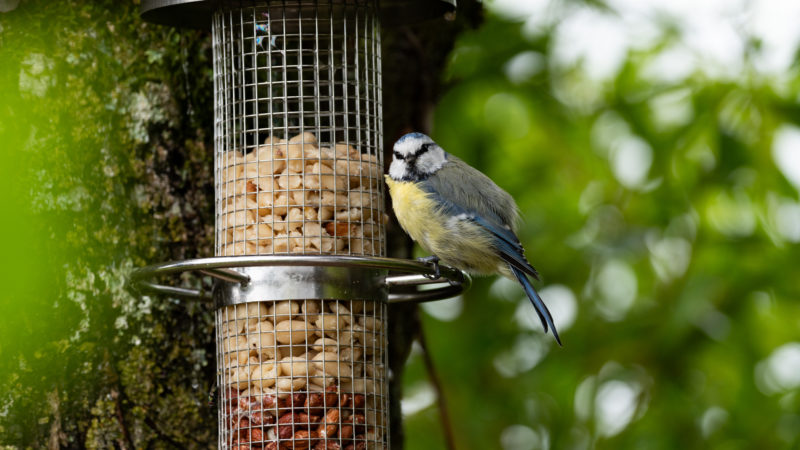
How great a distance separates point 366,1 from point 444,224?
902mm

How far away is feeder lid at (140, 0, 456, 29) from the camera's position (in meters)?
3.28

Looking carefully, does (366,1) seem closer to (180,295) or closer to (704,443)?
(180,295)

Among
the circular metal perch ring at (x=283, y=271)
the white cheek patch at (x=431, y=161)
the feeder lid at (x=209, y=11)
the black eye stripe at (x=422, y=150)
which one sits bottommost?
the circular metal perch ring at (x=283, y=271)

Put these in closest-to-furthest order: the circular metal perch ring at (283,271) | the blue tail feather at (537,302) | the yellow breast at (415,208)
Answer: the circular metal perch ring at (283,271) < the blue tail feather at (537,302) < the yellow breast at (415,208)

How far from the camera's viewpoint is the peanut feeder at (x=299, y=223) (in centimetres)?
319

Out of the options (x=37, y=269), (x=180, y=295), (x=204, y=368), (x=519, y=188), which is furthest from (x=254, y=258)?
(x=519, y=188)

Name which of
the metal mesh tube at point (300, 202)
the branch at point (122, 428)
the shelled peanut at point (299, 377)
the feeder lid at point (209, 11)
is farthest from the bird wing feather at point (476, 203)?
the branch at point (122, 428)

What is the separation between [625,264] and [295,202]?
238cm

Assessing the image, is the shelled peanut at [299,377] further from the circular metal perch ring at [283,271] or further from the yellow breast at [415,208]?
the yellow breast at [415,208]

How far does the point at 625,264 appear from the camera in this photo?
5152mm

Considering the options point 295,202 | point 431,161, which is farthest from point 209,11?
point 431,161

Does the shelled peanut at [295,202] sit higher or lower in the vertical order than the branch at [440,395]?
higher

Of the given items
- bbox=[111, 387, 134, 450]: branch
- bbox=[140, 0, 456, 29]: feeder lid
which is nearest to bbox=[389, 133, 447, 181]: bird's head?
bbox=[140, 0, 456, 29]: feeder lid

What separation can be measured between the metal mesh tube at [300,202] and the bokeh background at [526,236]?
314 mm
